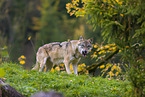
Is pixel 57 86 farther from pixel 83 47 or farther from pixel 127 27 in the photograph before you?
pixel 83 47

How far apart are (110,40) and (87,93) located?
1.73 meters

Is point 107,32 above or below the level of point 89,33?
below

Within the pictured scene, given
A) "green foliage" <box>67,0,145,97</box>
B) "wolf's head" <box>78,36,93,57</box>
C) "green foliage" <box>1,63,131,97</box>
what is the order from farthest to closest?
1. "wolf's head" <box>78,36,93,57</box>
2. "green foliage" <box>1,63,131,97</box>
3. "green foliage" <box>67,0,145,97</box>

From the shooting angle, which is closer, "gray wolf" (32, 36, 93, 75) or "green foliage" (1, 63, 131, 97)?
"green foliage" (1, 63, 131, 97)

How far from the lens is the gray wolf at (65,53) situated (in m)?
9.33

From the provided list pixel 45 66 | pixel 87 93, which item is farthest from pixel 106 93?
pixel 45 66

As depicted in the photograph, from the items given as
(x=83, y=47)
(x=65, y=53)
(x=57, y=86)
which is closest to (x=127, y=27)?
(x=57, y=86)

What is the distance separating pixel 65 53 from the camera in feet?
30.9

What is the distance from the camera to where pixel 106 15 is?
605 centimetres

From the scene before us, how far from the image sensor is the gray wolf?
30.6 feet

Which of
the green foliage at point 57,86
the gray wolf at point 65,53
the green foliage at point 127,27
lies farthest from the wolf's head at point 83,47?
the green foliage at point 127,27

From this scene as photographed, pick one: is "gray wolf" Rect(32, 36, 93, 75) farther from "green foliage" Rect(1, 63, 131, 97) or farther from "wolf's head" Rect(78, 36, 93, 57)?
"green foliage" Rect(1, 63, 131, 97)

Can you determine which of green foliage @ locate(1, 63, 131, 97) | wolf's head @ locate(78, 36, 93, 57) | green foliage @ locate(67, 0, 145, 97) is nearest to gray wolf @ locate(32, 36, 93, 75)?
wolf's head @ locate(78, 36, 93, 57)

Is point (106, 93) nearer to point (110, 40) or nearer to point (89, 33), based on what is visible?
point (110, 40)
